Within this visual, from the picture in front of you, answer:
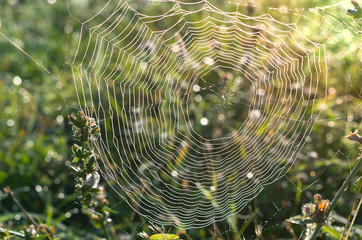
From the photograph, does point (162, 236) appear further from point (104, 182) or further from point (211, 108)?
point (211, 108)

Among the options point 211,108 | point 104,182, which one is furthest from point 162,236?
point 211,108

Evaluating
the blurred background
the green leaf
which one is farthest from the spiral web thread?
the green leaf

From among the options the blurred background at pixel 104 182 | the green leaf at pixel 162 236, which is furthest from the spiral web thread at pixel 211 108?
the green leaf at pixel 162 236

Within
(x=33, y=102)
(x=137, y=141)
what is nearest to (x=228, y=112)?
(x=137, y=141)

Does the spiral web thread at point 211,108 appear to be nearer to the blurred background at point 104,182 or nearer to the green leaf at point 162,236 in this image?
the blurred background at point 104,182

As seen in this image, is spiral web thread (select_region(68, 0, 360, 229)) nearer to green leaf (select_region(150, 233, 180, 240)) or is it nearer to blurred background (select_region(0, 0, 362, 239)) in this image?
blurred background (select_region(0, 0, 362, 239))
